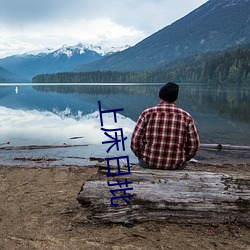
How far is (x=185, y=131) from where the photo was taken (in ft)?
18.4

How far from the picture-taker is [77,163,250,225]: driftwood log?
213 inches

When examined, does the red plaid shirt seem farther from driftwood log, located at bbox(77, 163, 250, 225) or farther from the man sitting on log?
driftwood log, located at bbox(77, 163, 250, 225)

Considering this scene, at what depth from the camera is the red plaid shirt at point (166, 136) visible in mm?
5539

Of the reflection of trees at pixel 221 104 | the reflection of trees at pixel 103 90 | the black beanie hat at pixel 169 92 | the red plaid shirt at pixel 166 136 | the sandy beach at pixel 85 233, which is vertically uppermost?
the black beanie hat at pixel 169 92

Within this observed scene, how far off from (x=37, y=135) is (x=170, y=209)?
17.6m

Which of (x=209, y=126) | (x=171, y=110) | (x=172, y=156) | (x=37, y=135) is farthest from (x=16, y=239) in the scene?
(x=209, y=126)

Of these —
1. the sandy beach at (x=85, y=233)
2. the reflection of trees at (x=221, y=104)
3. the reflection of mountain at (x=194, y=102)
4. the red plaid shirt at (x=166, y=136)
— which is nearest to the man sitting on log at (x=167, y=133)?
the red plaid shirt at (x=166, y=136)

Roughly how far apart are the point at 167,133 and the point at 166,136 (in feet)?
0.19

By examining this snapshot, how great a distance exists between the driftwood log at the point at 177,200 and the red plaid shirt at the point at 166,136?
1.26 ft

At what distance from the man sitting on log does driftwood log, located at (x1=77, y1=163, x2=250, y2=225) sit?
0.40 meters

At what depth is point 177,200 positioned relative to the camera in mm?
5410

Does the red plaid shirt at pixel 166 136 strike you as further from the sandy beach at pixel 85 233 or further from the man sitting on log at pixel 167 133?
the sandy beach at pixel 85 233

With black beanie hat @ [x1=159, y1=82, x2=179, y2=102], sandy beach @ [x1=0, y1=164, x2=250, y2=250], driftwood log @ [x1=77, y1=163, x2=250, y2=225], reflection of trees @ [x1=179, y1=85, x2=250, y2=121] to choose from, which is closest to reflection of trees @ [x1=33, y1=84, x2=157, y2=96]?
reflection of trees @ [x1=179, y1=85, x2=250, y2=121]

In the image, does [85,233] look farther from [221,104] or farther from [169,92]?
[221,104]
